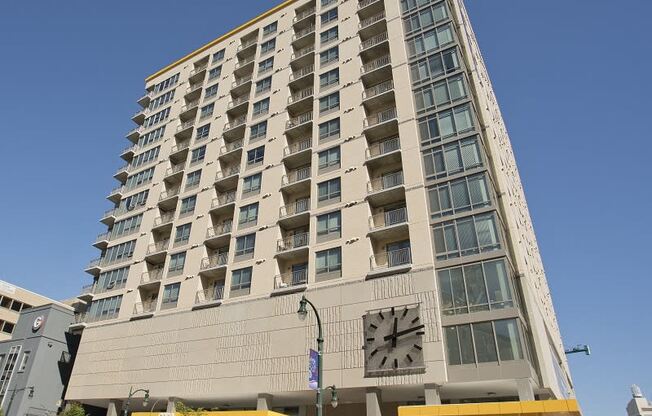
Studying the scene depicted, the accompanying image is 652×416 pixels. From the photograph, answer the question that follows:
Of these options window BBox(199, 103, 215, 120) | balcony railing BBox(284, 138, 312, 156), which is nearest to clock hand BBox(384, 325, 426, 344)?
balcony railing BBox(284, 138, 312, 156)

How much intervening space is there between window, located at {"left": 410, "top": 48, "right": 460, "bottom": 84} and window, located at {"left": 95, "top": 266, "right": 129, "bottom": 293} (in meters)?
34.7

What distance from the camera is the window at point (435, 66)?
35.9 metres

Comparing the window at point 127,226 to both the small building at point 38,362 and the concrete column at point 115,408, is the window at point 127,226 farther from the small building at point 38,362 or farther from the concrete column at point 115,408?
the concrete column at point 115,408

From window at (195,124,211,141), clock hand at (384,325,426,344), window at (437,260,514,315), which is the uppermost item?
window at (195,124,211,141)

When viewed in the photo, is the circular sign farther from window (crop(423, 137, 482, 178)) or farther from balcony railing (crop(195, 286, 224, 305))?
window (crop(423, 137, 482, 178))

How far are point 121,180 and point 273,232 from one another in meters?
29.9

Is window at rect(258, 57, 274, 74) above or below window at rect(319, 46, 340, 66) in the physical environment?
above

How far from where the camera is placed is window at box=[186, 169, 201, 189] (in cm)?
4691

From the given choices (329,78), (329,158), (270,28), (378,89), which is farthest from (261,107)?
(378,89)

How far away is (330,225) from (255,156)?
501 inches

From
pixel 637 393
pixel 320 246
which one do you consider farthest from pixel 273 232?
pixel 637 393

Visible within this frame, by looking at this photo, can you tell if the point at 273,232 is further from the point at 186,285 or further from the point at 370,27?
the point at 370,27

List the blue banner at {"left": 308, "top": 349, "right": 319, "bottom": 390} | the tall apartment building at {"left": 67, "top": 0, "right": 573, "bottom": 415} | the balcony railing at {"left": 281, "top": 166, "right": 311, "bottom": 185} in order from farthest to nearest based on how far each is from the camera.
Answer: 1. the balcony railing at {"left": 281, "top": 166, "right": 311, "bottom": 185}
2. the tall apartment building at {"left": 67, "top": 0, "right": 573, "bottom": 415}
3. the blue banner at {"left": 308, "top": 349, "right": 319, "bottom": 390}

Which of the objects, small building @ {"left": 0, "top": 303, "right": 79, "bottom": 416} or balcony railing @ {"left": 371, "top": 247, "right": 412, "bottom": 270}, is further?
small building @ {"left": 0, "top": 303, "right": 79, "bottom": 416}
